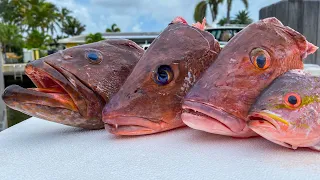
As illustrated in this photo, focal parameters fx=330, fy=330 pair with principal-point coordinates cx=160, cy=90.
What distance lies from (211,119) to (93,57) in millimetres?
602

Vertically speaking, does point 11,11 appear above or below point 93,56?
above

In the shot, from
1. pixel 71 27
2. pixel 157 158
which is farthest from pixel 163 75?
pixel 71 27

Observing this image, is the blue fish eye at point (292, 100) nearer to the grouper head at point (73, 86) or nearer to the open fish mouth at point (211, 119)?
the open fish mouth at point (211, 119)

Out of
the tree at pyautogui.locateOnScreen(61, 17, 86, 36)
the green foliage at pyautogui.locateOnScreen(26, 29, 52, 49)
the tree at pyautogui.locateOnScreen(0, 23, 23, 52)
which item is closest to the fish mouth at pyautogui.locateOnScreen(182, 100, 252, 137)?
the green foliage at pyautogui.locateOnScreen(26, 29, 52, 49)

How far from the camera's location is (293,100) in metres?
0.92

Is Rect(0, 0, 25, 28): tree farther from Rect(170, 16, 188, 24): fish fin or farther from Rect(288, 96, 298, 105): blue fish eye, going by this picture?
Rect(288, 96, 298, 105): blue fish eye

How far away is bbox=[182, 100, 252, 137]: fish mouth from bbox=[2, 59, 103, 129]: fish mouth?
0.47 m

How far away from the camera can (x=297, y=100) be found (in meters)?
0.92

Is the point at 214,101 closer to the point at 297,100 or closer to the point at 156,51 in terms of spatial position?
the point at 297,100

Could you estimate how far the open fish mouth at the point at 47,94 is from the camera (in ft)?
4.11

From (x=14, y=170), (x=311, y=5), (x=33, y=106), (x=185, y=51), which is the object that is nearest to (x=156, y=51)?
(x=185, y=51)

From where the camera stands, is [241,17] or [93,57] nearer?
[93,57]

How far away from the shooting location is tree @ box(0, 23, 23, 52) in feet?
90.2

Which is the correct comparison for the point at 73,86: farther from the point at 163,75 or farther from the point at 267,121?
the point at 267,121
